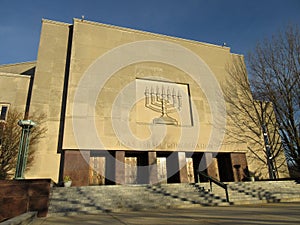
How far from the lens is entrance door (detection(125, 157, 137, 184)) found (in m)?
13.3

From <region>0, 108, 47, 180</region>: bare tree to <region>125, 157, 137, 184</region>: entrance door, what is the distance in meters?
5.16

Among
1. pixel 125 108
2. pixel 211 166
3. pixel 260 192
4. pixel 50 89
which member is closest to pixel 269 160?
pixel 211 166

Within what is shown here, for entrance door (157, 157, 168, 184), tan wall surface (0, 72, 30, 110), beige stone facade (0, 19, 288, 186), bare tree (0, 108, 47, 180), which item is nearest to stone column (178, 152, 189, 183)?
beige stone facade (0, 19, 288, 186)

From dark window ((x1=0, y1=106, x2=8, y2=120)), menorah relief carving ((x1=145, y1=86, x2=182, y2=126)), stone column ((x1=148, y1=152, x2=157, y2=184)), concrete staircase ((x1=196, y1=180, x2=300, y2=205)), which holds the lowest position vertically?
concrete staircase ((x1=196, y1=180, x2=300, y2=205))

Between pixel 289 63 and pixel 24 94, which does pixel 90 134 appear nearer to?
pixel 24 94

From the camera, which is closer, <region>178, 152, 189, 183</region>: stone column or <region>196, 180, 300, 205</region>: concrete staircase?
<region>196, 180, 300, 205</region>: concrete staircase

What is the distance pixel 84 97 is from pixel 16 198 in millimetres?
7455

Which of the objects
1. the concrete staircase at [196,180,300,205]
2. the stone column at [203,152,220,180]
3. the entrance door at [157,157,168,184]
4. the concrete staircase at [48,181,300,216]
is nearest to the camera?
the concrete staircase at [48,181,300,216]

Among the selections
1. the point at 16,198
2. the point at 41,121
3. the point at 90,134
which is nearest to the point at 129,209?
the point at 16,198

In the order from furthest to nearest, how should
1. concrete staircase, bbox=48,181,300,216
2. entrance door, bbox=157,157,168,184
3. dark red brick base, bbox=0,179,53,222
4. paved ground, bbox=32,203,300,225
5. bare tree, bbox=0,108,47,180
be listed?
entrance door, bbox=157,157,168,184, bare tree, bbox=0,108,47,180, concrete staircase, bbox=48,181,300,216, dark red brick base, bbox=0,179,53,222, paved ground, bbox=32,203,300,225

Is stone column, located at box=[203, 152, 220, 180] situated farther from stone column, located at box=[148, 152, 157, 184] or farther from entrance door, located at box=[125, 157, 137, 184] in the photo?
entrance door, located at box=[125, 157, 137, 184]

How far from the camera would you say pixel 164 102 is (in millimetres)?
14695

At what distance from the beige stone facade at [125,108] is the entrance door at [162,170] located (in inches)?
2.6

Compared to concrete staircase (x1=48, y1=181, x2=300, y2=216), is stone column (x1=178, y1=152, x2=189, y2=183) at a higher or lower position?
higher
